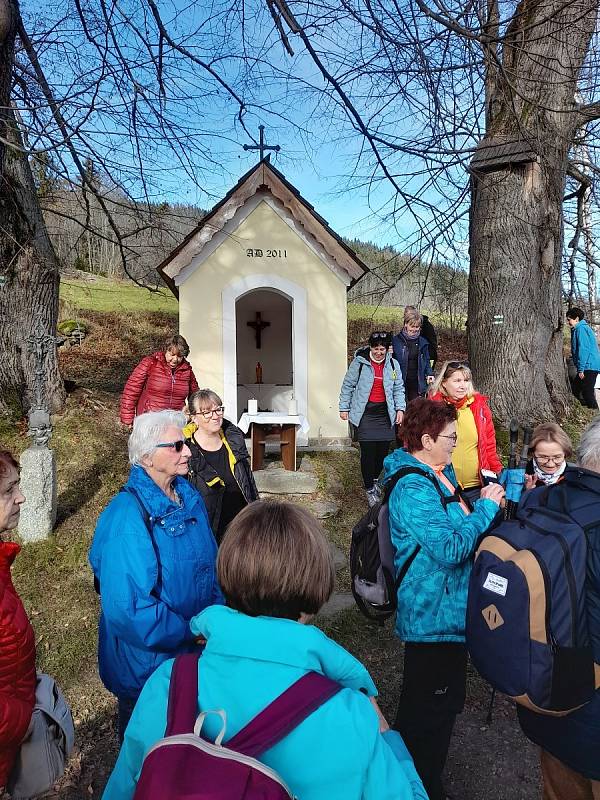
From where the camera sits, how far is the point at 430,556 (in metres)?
2.26

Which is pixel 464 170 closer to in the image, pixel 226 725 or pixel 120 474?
pixel 226 725

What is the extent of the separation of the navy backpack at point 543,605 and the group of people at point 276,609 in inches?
2.2

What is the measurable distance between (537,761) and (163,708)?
8.52 ft

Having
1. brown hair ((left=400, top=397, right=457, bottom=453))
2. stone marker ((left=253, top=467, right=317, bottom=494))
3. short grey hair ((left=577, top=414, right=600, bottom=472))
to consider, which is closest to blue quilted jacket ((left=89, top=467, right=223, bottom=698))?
brown hair ((left=400, top=397, right=457, bottom=453))

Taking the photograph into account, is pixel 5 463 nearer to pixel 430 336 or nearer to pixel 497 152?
pixel 497 152

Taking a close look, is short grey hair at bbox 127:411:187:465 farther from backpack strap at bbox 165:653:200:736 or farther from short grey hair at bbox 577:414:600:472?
short grey hair at bbox 577:414:600:472

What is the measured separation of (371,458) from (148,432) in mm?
4036

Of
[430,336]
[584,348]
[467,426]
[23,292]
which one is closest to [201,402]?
[467,426]

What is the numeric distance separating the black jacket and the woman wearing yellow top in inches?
61.7

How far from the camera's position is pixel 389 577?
2.39 m

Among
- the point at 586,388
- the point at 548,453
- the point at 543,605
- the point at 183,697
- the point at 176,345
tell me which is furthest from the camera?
the point at 586,388

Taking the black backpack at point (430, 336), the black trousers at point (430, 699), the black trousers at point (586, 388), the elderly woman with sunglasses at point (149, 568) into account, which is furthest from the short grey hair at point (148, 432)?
the black trousers at point (586, 388)

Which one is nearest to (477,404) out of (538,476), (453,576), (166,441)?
(538,476)

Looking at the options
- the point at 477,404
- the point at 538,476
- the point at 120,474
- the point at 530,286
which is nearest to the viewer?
the point at 538,476
